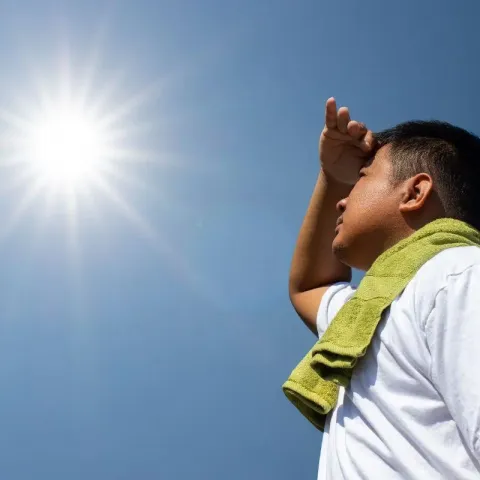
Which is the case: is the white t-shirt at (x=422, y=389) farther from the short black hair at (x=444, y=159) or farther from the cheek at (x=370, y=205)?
the short black hair at (x=444, y=159)

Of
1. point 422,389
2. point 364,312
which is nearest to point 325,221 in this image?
point 364,312

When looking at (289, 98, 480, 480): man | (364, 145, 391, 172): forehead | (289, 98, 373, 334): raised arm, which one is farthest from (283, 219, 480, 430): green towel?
(289, 98, 373, 334): raised arm

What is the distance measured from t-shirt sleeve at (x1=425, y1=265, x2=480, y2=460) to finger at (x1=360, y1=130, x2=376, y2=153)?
4.15ft

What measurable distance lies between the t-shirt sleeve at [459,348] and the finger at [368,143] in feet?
4.15

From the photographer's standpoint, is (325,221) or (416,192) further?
(325,221)

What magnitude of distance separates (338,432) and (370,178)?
121 cm

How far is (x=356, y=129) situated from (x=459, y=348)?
4.87 ft

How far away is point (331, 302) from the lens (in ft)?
9.59

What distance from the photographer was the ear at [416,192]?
2498mm

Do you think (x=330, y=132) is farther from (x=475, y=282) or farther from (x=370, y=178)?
(x=475, y=282)

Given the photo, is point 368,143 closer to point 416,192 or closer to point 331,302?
point 416,192

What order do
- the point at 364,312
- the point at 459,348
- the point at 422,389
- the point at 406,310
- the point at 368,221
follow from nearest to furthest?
1. the point at 459,348
2. the point at 422,389
3. the point at 406,310
4. the point at 364,312
5. the point at 368,221

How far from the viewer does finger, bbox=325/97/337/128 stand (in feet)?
9.00

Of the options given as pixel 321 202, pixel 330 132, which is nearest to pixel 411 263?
pixel 330 132
